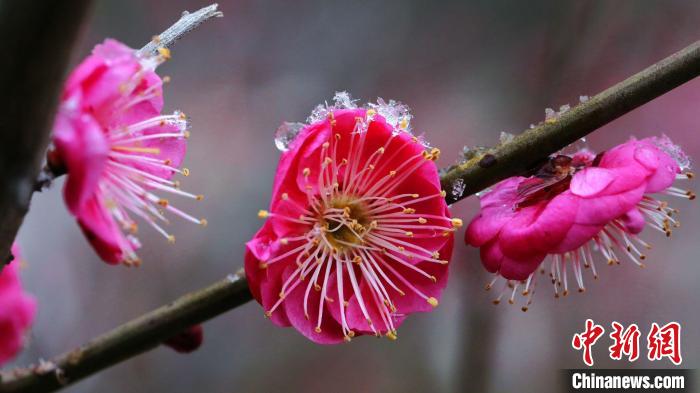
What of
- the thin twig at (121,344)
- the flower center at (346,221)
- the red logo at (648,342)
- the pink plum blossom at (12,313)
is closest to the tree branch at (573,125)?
the flower center at (346,221)

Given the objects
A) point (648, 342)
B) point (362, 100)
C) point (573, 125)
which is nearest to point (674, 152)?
point (573, 125)

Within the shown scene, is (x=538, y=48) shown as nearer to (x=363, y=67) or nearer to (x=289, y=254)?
(x=363, y=67)

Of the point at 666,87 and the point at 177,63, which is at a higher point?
the point at 177,63

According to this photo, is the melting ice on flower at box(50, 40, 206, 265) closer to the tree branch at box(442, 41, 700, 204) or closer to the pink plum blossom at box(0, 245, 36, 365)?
the pink plum blossom at box(0, 245, 36, 365)

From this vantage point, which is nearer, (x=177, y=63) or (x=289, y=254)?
(x=289, y=254)

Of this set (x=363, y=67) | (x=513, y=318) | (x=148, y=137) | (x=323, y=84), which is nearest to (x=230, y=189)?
(x=323, y=84)

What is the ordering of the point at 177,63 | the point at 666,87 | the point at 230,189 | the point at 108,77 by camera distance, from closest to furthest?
the point at 108,77
the point at 666,87
the point at 230,189
the point at 177,63

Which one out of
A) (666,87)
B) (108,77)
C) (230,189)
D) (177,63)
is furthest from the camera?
(177,63)

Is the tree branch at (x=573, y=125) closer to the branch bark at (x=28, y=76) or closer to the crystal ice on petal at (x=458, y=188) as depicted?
the crystal ice on petal at (x=458, y=188)
